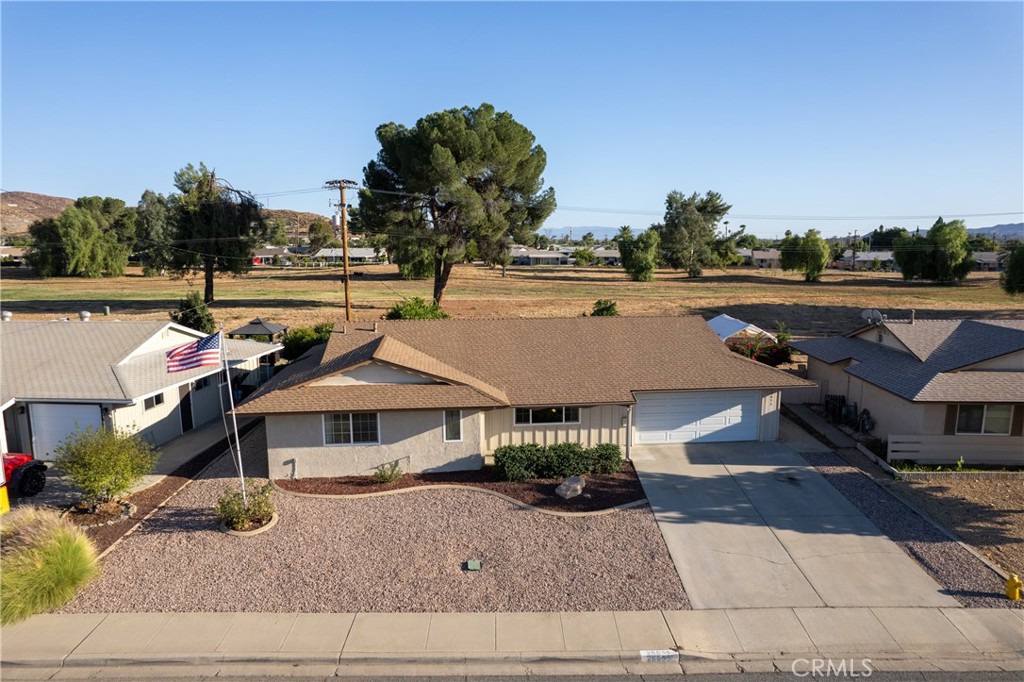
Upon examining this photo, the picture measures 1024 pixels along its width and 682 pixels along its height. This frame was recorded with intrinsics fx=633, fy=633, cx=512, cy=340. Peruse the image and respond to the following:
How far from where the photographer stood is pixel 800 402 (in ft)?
83.5

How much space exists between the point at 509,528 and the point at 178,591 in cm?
678

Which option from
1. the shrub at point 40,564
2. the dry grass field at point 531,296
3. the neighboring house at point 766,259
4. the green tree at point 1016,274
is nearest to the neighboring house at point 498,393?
the shrub at point 40,564

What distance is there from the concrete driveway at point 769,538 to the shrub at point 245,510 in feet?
30.4

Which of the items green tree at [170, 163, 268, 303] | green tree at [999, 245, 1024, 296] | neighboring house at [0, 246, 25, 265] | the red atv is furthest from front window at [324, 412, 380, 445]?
neighboring house at [0, 246, 25, 265]

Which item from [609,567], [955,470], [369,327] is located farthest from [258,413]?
[955,470]

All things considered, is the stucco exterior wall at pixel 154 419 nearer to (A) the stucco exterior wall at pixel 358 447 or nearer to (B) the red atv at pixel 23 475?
(B) the red atv at pixel 23 475

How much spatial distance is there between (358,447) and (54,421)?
→ 9725mm

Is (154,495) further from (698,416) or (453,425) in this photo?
(698,416)

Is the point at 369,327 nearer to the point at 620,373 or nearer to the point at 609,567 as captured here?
the point at 620,373

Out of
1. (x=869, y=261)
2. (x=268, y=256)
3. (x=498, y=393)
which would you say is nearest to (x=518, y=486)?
(x=498, y=393)

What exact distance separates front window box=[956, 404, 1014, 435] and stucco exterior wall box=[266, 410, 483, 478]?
1447 cm

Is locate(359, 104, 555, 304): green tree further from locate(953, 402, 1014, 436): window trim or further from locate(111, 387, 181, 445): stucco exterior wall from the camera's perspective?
locate(953, 402, 1014, 436): window trim

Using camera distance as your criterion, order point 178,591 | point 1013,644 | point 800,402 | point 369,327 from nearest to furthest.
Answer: point 1013,644
point 178,591
point 369,327
point 800,402

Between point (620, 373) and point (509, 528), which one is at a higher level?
point (620, 373)
